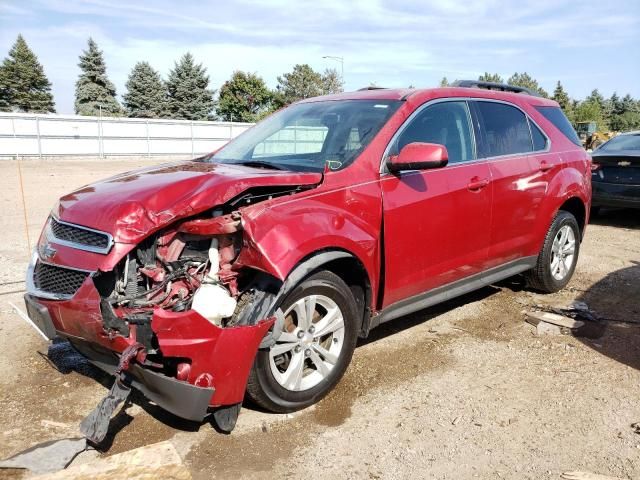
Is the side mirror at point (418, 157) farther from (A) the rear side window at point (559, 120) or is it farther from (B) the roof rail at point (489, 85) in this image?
(A) the rear side window at point (559, 120)

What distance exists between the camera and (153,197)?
3055 mm

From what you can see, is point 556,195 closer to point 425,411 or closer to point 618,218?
point 425,411

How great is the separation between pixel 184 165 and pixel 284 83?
66801 millimetres

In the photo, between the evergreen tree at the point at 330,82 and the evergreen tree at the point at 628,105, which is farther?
the evergreen tree at the point at 628,105

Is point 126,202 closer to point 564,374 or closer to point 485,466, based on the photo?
point 485,466

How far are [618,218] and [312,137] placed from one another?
28.8 ft

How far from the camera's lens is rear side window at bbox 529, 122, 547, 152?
517 cm

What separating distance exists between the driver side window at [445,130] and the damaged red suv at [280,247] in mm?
13

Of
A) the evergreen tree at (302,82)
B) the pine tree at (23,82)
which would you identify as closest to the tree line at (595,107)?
the evergreen tree at (302,82)

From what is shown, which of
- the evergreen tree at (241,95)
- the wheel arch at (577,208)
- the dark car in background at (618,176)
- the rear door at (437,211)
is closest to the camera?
the rear door at (437,211)

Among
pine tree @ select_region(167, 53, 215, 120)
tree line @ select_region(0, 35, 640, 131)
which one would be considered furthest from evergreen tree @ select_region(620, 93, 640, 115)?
pine tree @ select_region(167, 53, 215, 120)

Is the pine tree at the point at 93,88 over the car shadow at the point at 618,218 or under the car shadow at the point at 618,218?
over

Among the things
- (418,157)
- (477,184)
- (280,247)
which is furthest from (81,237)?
(477,184)

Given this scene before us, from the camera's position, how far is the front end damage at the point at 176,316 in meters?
2.73
